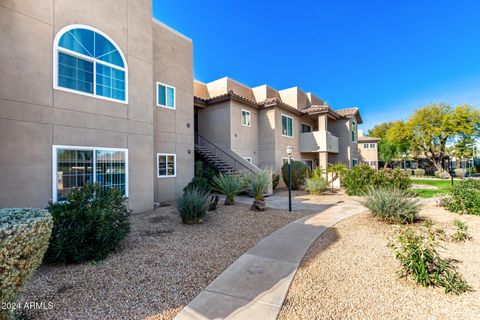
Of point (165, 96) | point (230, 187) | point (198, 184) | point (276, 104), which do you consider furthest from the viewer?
point (276, 104)

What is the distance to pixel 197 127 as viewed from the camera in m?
18.2

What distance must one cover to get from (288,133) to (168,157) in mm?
11090

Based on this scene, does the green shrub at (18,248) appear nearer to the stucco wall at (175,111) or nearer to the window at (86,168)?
the window at (86,168)

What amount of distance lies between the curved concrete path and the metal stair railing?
8555 mm

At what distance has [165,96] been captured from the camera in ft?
39.6

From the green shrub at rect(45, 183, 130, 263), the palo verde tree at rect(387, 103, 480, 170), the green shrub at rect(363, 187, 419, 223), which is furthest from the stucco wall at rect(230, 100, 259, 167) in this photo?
the palo verde tree at rect(387, 103, 480, 170)

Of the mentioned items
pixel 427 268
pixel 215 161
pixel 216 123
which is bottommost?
pixel 427 268

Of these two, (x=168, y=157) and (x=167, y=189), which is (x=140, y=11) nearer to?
(x=168, y=157)

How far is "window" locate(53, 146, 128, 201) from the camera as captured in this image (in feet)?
23.4

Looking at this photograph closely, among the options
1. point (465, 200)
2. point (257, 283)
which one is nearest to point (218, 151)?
point (257, 283)

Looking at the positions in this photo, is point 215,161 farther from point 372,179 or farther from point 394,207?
point 394,207

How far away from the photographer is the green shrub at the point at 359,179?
44.4 feet

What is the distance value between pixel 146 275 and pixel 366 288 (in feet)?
13.1

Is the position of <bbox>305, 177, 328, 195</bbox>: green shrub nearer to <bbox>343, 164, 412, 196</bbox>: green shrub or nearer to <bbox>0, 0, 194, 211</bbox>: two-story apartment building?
<bbox>343, 164, 412, 196</bbox>: green shrub
